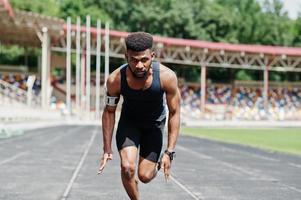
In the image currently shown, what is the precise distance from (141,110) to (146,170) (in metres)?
0.64

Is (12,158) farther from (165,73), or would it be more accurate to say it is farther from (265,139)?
(265,139)

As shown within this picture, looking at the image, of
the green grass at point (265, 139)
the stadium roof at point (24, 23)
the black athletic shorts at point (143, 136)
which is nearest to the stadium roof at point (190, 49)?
the stadium roof at point (24, 23)

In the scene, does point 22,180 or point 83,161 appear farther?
A: point 83,161

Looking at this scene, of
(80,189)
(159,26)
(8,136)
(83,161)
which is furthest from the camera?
(159,26)

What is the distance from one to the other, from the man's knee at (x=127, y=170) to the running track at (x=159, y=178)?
10.3 feet

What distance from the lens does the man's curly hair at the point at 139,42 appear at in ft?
20.2

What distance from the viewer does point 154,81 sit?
21.5ft

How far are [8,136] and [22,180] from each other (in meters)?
18.2

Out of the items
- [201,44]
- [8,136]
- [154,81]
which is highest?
[201,44]

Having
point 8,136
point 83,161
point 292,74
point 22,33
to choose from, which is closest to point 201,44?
point 22,33

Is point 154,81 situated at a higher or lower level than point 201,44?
lower

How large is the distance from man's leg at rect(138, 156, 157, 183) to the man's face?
1.15 metres

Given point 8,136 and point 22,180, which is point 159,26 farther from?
point 22,180

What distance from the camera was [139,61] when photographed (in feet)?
20.4
